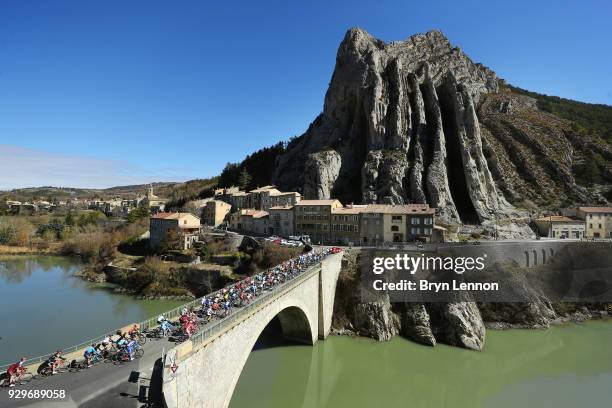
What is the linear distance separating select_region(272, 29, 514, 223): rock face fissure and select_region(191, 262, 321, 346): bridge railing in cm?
3482

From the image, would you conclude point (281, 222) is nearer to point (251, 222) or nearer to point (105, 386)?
point (251, 222)

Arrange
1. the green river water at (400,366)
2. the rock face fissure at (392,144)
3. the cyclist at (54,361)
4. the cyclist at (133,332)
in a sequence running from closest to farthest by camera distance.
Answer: the cyclist at (54,361), the cyclist at (133,332), the green river water at (400,366), the rock face fissure at (392,144)

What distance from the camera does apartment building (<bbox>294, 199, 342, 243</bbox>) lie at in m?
49.1

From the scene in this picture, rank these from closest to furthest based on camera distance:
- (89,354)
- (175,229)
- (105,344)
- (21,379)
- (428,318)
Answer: (21,379)
(89,354)
(105,344)
(428,318)
(175,229)

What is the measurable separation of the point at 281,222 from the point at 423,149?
92.8 feet

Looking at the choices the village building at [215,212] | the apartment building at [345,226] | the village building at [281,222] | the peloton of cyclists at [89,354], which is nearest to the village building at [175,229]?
the village building at [215,212]

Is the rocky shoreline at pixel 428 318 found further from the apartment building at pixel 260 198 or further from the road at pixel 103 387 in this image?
the apartment building at pixel 260 198

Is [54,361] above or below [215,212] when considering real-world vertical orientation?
below

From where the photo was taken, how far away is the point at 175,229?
53.1 m

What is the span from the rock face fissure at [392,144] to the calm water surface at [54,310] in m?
33.5

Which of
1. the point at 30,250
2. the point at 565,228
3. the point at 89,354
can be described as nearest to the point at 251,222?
the point at 565,228

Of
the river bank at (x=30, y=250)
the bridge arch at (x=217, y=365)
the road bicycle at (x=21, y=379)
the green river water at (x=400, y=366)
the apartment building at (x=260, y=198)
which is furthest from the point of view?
the river bank at (x=30, y=250)

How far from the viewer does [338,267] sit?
3488cm

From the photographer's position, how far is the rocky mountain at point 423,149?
58688 millimetres
